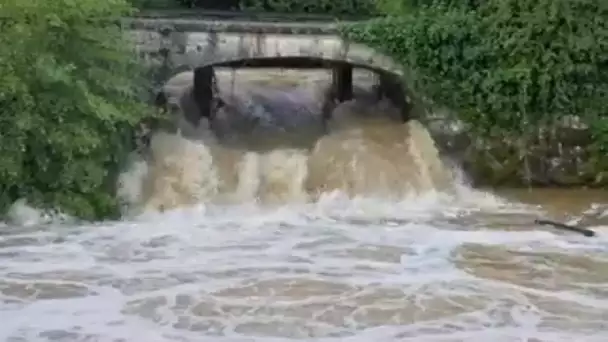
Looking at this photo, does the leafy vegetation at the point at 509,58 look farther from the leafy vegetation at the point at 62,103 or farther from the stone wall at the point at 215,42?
the leafy vegetation at the point at 62,103

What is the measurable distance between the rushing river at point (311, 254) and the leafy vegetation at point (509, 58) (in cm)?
98

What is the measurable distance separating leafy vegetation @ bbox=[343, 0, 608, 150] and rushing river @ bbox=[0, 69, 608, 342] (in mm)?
976

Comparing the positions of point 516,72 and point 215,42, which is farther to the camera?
point 215,42

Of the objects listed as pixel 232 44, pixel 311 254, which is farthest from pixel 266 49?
pixel 311 254

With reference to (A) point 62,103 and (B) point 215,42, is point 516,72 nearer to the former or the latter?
(B) point 215,42

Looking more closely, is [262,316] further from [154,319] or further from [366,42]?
[366,42]

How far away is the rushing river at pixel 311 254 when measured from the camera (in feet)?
33.0

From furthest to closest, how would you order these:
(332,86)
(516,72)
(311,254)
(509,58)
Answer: (332,86) → (509,58) → (516,72) → (311,254)

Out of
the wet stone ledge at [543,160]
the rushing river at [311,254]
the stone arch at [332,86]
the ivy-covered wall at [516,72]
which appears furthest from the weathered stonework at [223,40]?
the wet stone ledge at [543,160]

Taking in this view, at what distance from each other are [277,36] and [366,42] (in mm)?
1355

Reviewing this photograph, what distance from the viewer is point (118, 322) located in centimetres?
1002

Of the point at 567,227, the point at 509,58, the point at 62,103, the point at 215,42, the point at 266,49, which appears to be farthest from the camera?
the point at 266,49

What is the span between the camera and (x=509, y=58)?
Answer: 15.5 m

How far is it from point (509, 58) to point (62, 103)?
6547 millimetres
